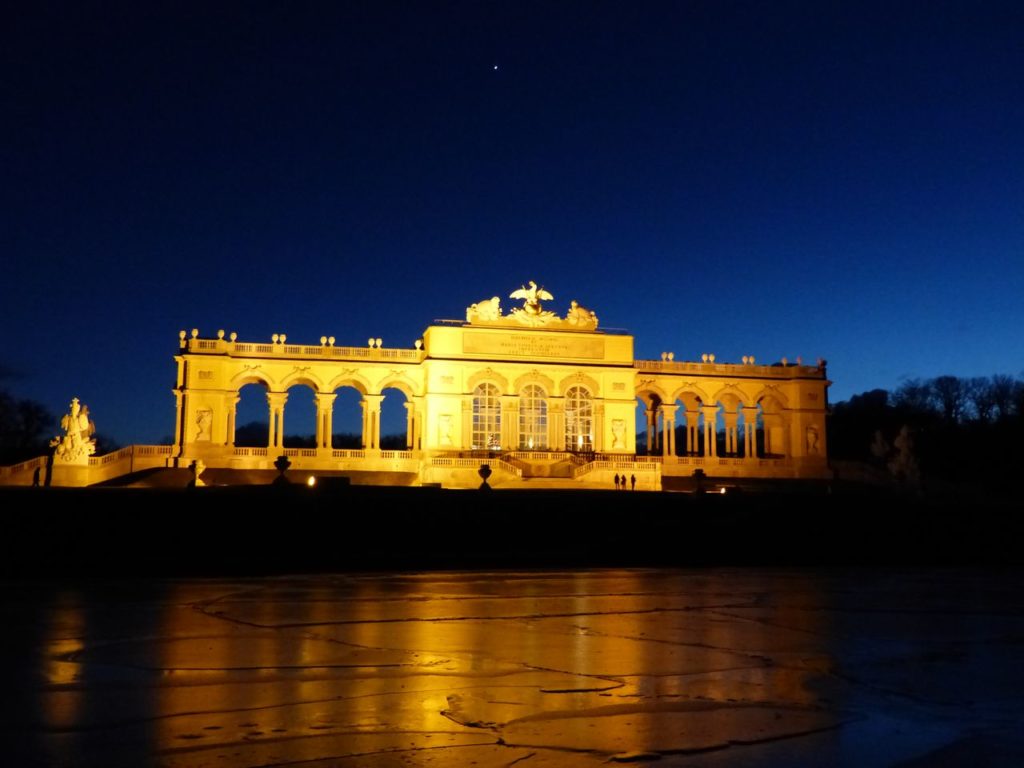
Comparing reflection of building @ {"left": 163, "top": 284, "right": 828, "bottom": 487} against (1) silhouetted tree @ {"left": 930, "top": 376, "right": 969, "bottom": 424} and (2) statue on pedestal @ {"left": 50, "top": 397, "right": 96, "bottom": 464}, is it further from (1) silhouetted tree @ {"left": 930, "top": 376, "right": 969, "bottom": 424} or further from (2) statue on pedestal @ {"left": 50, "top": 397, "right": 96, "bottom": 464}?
(1) silhouetted tree @ {"left": 930, "top": 376, "right": 969, "bottom": 424}

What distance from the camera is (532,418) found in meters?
68.1

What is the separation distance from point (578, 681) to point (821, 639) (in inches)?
159

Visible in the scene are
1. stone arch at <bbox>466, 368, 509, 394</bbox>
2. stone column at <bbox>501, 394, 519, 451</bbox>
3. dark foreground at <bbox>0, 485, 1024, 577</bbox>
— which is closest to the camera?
dark foreground at <bbox>0, 485, 1024, 577</bbox>

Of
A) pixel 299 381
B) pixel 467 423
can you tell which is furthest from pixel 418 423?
pixel 299 381

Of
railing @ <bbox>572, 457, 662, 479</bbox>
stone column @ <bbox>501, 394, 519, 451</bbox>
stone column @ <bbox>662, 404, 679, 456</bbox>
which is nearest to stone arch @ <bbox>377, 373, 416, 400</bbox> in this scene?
stone column @ <bbox>501, 394, 519, 451</bbox>

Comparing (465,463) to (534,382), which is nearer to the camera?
(465,463)

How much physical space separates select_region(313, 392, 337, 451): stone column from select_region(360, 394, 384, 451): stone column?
7.31ft

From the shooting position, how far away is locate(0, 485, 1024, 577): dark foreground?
24.9 metres

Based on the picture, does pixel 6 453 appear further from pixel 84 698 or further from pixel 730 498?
pixel 84 698

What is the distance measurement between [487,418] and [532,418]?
308cm

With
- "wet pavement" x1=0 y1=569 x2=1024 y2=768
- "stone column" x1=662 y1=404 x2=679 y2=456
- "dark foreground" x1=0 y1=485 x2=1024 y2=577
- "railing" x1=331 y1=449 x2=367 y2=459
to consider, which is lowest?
"wet pavement" x1=0 y1=569 x2=1024 y2=768

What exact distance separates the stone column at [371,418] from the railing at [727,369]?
18080mm

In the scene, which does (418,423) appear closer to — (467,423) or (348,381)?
(348,381)

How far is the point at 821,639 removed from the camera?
11.4 metres
